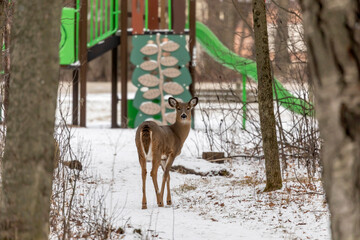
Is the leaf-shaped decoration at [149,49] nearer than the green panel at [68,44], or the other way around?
the leaf-shaped decoration at [149,49]

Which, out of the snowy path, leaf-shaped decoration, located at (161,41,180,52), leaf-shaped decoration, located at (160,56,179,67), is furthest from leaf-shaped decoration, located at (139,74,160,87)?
the snowy path

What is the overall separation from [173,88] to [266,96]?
403 inches

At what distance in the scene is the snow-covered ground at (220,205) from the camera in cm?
685

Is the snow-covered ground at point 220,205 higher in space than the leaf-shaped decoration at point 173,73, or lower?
lower

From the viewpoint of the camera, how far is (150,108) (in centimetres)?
1872

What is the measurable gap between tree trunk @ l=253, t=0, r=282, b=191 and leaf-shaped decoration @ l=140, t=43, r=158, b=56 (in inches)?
412

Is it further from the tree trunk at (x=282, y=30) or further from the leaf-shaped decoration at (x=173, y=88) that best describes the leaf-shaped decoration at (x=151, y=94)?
the tree trunk at (x=282, y=30)

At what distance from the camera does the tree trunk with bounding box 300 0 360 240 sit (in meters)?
2.72

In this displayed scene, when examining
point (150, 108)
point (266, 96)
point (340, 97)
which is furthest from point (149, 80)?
point (340, 97)

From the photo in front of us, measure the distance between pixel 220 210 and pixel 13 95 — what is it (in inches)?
183

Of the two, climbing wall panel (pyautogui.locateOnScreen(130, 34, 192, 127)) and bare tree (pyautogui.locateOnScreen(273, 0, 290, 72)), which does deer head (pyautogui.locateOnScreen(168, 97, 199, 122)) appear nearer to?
bare tree (pyautogui.locateOnScreen(273, 0, 290, 72))

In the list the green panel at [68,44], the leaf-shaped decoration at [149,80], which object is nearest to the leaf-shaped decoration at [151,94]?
the leaf-shaped decoration at [149,80]

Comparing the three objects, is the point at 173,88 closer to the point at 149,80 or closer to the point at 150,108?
the point at 149,80

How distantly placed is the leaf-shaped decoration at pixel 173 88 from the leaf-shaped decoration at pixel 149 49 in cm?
111
